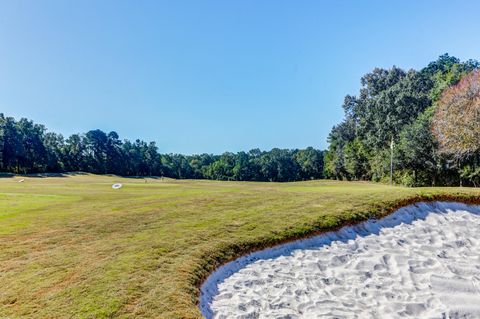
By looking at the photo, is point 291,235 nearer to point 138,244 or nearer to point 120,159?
point 138,244

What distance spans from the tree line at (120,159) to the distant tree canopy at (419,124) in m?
25.5

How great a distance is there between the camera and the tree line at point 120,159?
6328 cm

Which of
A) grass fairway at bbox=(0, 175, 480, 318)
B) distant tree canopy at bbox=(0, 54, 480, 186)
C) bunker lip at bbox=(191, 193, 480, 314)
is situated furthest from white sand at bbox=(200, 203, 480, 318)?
distant tree canopy at bbox=(0, 54, 480, 186)

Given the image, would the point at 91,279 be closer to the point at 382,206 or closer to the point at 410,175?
the point at 382,206

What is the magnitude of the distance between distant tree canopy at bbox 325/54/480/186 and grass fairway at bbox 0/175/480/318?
1370cm

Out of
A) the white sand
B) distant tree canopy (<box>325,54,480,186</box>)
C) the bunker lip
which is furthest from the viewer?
Result: distant tree canopy (<box>325,54,480,186</box>)

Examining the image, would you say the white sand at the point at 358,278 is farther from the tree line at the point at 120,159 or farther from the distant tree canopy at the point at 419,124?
the tree line at the point at 120,159

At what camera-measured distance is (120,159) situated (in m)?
74.8

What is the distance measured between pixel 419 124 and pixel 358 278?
3307 centimetres

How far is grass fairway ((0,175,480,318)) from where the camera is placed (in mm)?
4688

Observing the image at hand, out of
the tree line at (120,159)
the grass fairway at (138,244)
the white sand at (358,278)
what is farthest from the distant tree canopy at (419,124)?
the tree line at (120,159)

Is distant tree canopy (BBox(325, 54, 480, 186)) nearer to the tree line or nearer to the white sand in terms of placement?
the white sand

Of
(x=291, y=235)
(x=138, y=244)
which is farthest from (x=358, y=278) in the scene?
(x=138, y=244)

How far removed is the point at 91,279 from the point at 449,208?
12224mm
